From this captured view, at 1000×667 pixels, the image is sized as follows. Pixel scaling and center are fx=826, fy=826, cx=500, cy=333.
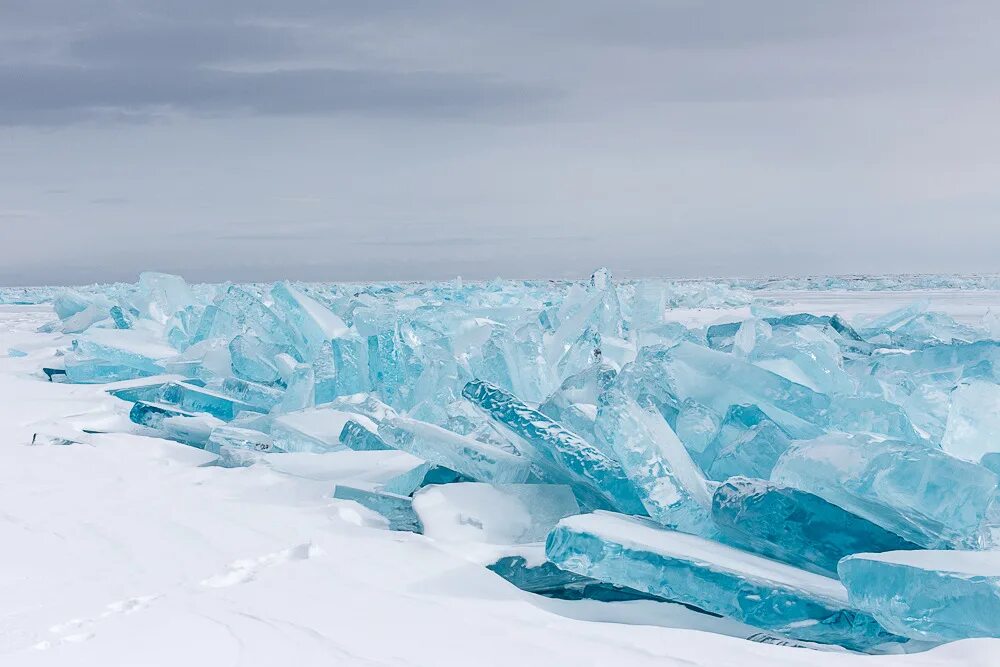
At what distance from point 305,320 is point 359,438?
1814mm

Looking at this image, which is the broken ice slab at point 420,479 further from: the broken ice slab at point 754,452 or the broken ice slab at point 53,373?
the broken ice slab at point 53,373

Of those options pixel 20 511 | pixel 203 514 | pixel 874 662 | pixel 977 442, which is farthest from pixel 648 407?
pixel 20 511

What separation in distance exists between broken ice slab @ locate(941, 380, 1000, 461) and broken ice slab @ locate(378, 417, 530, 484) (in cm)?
95

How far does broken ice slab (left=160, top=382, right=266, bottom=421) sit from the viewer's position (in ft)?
9.97

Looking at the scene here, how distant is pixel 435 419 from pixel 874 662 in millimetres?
1673

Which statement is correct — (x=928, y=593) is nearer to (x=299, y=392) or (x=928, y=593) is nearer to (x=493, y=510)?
(x=493, y=510)

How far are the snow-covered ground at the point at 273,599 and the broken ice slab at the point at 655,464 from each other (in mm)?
238

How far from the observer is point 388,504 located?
1.83 meters

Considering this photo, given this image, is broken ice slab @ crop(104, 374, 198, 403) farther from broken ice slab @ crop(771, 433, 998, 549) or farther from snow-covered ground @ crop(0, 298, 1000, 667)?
broken ice slab @ crop(771, 433, 998, 549)

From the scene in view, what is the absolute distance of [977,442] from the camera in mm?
1814

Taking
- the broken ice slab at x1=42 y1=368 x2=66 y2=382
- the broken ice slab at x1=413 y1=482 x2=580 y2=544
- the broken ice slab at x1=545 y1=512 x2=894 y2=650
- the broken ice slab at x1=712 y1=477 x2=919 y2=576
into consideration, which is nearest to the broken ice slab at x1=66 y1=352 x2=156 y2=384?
the broken ice slab at x1=42 y1=368 x2=66 y2=382

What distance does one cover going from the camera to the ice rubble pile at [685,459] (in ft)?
4.10

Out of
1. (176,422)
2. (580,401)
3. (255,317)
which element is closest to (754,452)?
(580,401)

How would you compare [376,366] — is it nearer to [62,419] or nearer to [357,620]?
[62,419]
